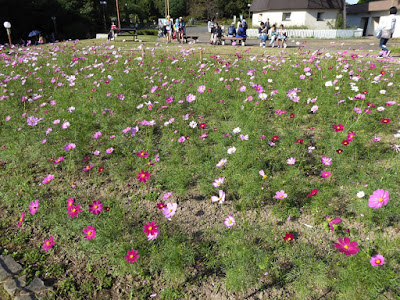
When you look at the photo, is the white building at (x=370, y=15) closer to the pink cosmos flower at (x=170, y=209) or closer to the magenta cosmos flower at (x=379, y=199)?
the magenta cosmos flower at (x=379, y=199)

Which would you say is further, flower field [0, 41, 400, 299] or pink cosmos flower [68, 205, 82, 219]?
pink cosmos flower [68, 205, 82, 219]

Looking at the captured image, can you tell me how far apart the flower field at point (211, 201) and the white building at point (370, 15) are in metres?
25.4

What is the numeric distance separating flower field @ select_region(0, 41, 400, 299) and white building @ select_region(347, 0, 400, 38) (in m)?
25.4

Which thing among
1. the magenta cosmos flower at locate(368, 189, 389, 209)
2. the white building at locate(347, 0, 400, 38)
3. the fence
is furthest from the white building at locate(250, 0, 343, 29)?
the magenta cosmos flower at locate(368, 189, 389, 209)

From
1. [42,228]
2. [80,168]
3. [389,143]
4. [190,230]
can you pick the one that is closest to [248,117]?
[389,143]

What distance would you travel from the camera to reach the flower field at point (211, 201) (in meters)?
1.88

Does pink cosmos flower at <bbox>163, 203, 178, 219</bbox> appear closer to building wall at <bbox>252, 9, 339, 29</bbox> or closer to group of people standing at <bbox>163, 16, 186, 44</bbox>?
group of people standing at <bbox>163, 16, 186, 44</bbox>

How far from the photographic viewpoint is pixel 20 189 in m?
2.84

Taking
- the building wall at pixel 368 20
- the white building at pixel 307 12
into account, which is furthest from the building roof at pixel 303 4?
the building wall at pixel 368 20

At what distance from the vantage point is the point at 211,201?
2619 millimetres

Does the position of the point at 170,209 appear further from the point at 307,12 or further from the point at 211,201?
the point at 307,12

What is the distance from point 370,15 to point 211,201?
31587 millimetres

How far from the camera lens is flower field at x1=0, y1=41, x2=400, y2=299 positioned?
6.16 feet

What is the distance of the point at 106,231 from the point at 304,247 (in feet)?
5.09
